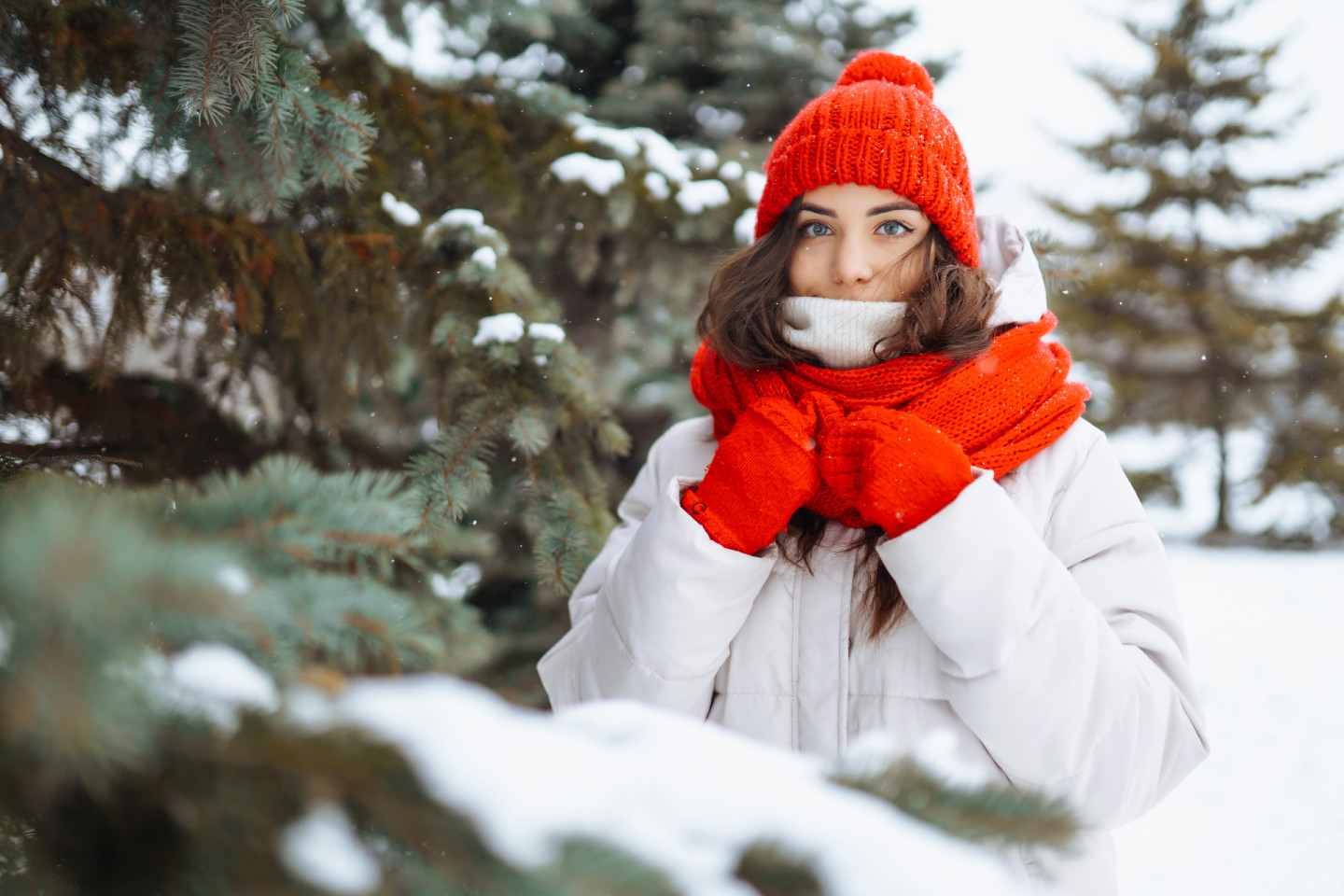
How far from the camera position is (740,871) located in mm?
420

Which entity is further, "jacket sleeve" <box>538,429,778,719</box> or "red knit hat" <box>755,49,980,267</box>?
"red knit hat" <box>755,49,980,267</box>

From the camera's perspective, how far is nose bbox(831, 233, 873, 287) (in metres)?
1.41

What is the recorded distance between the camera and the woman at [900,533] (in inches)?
44.2

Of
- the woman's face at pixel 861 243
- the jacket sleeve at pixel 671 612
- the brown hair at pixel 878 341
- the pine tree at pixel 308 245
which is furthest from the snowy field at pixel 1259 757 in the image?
the pine tree at pixel 308 245

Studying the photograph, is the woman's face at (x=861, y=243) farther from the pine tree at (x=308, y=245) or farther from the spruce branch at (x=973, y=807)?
A: the spruce branch at (x=973, y=807)

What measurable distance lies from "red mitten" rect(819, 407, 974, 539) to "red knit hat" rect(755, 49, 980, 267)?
455 millimetres

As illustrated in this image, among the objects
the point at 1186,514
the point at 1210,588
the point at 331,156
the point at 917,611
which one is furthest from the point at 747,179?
the point at 1186,514

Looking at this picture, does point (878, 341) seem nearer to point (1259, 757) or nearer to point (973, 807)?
point (973, 807)

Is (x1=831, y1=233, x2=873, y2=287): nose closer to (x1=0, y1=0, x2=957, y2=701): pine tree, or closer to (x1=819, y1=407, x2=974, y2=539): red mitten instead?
(x1=819, y1=407, x2=974, y2=539): red mitten

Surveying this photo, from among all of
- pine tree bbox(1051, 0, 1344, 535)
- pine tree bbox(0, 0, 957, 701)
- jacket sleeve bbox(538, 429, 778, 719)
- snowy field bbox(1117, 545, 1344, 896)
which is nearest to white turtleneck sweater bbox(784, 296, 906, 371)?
jacket sleeve bbox(538, 429, 778, 719)

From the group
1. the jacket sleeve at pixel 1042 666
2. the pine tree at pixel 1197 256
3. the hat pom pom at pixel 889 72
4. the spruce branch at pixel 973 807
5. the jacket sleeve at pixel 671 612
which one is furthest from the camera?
the pine tree at pixel 1197 256

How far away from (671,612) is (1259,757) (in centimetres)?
410

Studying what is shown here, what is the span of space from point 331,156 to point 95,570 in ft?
3.78

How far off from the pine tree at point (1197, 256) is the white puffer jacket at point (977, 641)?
838 centimetres
